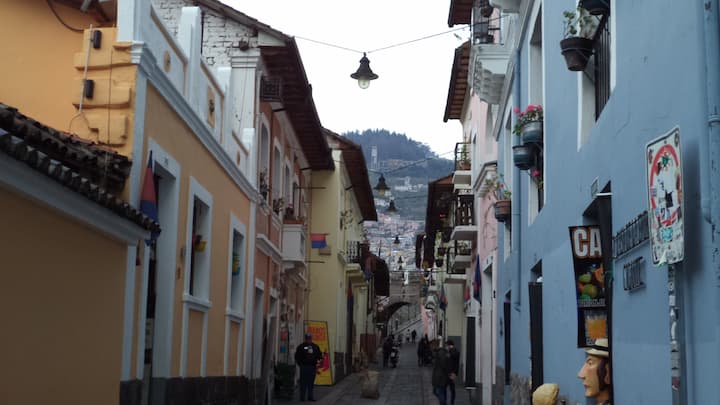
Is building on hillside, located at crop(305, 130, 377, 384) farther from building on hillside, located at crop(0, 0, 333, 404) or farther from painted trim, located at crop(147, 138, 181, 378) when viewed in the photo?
painted trim, located at crop(147, 138, 181, 378)

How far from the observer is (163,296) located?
12805 millimetres

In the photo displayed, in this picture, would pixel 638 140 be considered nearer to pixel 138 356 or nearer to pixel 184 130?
pixel 138 356

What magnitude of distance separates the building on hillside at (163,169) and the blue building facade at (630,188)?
4232 millimetres

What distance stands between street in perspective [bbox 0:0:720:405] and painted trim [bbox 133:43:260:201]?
2.0 inches

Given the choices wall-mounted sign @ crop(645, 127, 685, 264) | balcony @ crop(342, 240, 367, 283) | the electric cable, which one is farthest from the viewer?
balcony @ crop(342, 240, 367, 283)

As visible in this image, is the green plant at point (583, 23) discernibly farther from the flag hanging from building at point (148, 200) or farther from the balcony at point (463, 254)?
the balcony at point (463, 254)

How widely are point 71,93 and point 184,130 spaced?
109 inches

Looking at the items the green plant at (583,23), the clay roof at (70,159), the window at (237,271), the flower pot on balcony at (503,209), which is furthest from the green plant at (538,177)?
the window at (237,271)

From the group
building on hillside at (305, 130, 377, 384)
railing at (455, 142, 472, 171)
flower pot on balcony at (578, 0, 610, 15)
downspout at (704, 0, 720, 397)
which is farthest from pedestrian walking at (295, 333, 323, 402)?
downspout at (704, 0, 720, 397)

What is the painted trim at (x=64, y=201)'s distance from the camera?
686 centimetres

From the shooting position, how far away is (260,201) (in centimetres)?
2064

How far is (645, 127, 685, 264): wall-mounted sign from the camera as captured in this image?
5.10 meters

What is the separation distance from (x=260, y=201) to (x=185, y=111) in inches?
296

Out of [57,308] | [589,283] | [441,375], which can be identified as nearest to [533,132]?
[589,283]
